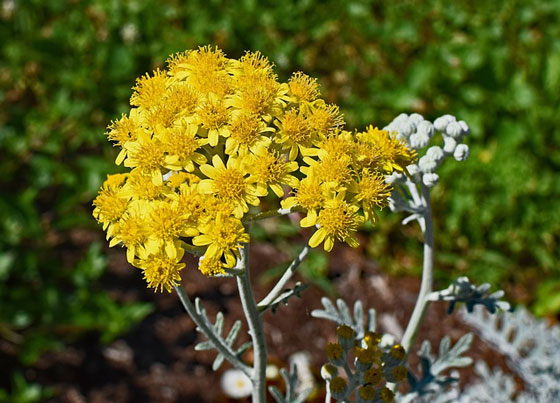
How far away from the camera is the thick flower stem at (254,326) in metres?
1.49

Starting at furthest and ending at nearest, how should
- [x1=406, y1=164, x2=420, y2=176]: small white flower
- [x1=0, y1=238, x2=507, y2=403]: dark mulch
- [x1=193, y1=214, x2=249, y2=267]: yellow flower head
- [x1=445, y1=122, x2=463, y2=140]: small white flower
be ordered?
[x1=0, y1=238, x2=507, y2=403]: dark mulch, [x1=445, y1=122, x2=463, y2=140]: small white flower, [x1=406, y1=164, x2=420, y2=176]: small white flower, [x1=193, y1=214, x2=249, y2=267]: yellow flower head

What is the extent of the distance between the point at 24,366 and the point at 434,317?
2.38 metres

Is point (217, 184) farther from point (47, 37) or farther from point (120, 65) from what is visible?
point (47, 37)

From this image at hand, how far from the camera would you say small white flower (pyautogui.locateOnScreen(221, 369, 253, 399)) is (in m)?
3.41

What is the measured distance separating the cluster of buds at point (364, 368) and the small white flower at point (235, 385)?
178 cm

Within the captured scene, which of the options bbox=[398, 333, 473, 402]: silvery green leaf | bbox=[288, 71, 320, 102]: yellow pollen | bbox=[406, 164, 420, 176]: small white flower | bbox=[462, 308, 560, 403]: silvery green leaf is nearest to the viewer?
bbox=[288, 71, 320, 102]: yellow pollen

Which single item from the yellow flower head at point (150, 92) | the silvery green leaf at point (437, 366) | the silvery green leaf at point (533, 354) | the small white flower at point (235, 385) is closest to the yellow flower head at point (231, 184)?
the yellow flower head at point (150, 92)

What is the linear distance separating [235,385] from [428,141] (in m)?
2.13

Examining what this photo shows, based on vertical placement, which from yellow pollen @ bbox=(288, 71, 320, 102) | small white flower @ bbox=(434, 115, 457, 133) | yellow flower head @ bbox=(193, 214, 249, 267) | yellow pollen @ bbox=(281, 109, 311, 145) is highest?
small white flower @ bbox=(434, 115, 457, 133)

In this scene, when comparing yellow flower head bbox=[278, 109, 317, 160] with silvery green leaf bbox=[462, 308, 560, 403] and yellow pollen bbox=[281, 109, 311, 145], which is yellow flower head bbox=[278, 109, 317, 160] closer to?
yellow pollen bbox=[281, 109, 311, 145]

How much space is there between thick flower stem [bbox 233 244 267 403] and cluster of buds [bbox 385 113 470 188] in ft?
1.62

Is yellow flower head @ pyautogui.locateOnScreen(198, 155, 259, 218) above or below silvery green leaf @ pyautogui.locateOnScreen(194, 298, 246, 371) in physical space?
above

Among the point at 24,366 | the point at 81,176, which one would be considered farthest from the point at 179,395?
the point at 81,176

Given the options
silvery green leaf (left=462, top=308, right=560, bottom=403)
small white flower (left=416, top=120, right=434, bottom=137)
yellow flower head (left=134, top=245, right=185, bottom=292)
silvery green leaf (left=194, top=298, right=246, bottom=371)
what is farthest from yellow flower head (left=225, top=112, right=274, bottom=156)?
silvery green leaf (left=462, top=308, right=560, bottom=403)
